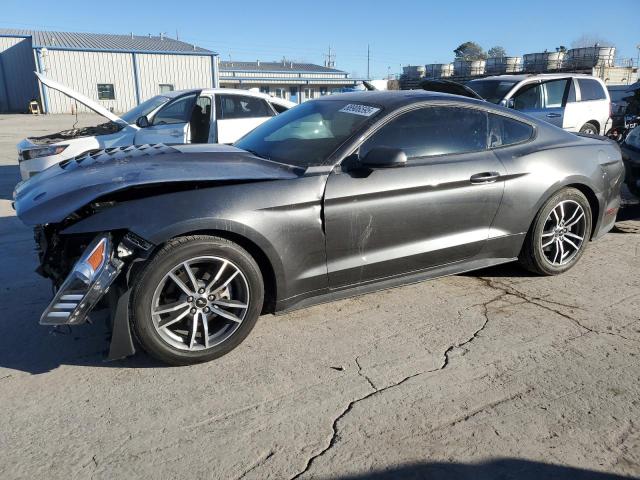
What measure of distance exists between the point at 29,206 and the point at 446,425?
2.64m

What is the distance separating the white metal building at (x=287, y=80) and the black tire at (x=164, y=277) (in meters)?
44.4

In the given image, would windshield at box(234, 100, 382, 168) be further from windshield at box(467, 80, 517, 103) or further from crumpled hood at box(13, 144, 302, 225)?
windshield at box(467, 80, 517, 103)

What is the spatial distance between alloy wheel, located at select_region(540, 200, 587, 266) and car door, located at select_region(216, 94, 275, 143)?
16.5 ft

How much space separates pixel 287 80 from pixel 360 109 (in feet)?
158

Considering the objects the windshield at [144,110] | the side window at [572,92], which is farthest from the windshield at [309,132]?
the side window at [572,92]

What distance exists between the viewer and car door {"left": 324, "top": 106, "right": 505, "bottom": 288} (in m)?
3.45

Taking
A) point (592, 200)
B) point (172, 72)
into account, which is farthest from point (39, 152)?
point (172, 72)

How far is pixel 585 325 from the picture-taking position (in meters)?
3.68

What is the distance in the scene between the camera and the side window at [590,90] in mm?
11195

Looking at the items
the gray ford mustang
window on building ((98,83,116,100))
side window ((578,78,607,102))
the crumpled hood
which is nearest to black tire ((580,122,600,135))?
side window ((578,78,607,102))

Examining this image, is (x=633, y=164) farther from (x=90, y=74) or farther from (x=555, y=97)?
(x=90, y=74)

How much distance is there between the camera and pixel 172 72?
40.1 metres

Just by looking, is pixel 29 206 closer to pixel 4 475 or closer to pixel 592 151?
pixel 4 475

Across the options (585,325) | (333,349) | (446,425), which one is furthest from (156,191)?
(585,325)
